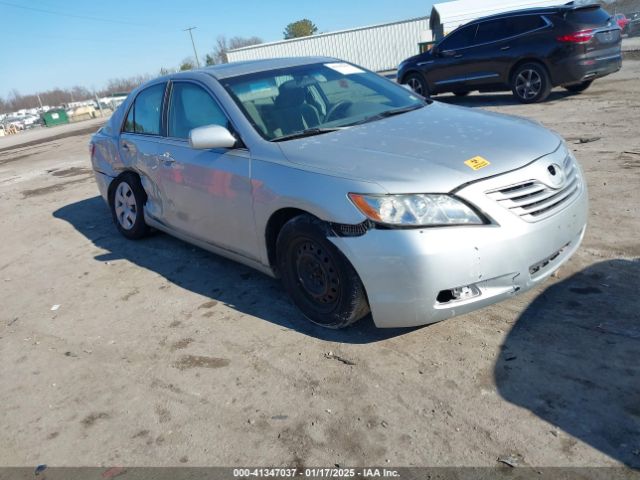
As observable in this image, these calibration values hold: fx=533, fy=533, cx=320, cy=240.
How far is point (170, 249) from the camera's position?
5.30 meters

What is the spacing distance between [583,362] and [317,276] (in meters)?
1.51

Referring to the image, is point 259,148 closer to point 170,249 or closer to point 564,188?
point 564,188

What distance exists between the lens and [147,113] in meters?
4.96

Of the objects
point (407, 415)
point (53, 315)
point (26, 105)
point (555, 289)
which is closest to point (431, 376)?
point (407, 415)

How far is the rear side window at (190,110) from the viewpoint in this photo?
393 centimetres

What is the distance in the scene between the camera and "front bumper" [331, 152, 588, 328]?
270 centimetres

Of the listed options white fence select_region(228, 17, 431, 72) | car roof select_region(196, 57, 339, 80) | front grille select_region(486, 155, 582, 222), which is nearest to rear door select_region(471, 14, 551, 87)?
car roof select_region(196, 57, 339, 80)

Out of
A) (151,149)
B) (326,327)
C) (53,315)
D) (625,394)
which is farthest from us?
(151,149)

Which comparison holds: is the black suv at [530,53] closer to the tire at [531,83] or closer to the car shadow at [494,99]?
the tire at [531,83]

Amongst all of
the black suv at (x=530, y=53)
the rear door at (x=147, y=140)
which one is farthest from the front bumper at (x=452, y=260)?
the black suv at (x=530, y=53)

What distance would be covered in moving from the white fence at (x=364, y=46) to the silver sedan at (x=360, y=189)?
1424 inches

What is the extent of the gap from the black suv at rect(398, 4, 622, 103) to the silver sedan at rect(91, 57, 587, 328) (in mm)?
7055

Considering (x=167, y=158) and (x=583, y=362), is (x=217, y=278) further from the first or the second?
(x=583, y=362)

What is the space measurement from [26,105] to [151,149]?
465 feet
